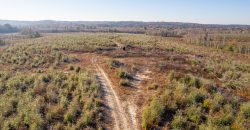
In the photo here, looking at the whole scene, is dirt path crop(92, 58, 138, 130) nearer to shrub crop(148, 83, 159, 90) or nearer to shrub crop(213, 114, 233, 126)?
shrub crop(148, 83, 159, 90)

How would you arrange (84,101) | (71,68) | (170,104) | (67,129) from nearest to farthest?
(67,129) → (170,104) → (84,101) → (71,68)

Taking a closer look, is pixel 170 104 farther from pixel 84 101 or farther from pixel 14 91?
pixel 14 91

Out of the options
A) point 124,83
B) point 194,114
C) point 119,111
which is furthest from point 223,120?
point 124,83

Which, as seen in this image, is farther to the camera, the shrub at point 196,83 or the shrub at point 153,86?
the shrub at point 196,83

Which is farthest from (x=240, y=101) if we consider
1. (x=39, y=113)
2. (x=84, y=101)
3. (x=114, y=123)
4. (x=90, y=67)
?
(x=90, y=67)

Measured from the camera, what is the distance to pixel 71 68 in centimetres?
2491

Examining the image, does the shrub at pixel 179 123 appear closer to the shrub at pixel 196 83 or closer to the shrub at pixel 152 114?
the shrub at pixel 152 114

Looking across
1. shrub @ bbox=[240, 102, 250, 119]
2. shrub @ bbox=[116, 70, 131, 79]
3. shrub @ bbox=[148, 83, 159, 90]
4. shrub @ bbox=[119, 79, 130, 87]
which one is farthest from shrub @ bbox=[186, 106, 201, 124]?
shrub @ bbox=[116, 70, 131, 79]

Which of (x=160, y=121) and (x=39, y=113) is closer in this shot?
(x=160, y=121)

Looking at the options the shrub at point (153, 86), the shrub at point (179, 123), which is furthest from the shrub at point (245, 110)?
the shrub at point (153, 86)

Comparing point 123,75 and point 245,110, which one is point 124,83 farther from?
point 245,110

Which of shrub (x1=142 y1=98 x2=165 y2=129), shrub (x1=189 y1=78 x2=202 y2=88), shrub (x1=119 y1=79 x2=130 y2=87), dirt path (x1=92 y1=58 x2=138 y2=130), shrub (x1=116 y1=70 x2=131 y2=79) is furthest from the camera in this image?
shrub (x1=116 y1=70 x2=131 y2=79)

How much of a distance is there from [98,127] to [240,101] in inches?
340

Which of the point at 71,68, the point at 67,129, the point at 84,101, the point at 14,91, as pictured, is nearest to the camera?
the point at 67,129
